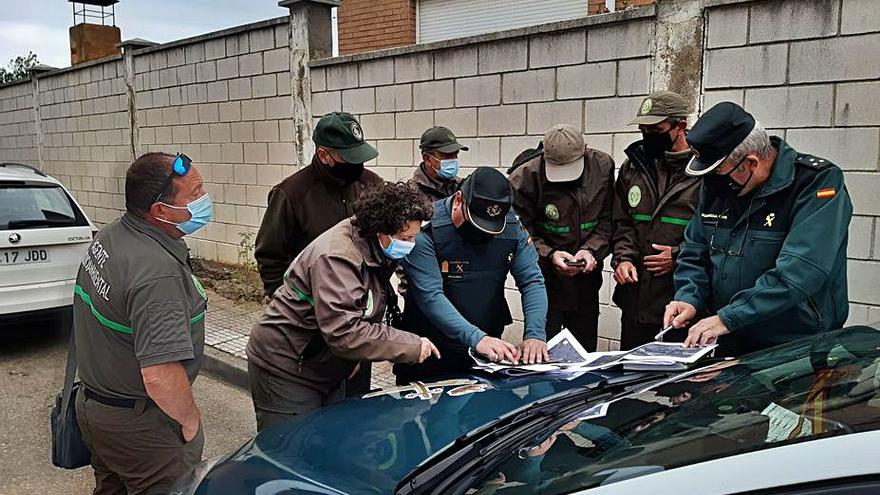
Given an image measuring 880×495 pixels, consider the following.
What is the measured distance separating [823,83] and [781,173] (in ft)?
5.35

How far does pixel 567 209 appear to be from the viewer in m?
3.75

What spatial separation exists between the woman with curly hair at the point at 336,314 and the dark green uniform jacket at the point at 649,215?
1.44m

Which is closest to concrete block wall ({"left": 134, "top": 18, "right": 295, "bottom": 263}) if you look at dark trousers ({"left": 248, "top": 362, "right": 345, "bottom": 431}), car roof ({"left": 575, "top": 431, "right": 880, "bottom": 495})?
dark trousers ({"left": 248, "top": 362, "right": 345, "bottom": 431})

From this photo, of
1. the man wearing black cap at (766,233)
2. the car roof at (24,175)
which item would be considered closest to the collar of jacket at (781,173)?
the man wearing black cap at (766,233)

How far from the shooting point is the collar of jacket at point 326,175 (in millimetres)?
3711

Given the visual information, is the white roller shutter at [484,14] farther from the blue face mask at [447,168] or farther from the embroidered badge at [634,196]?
the embroidered badge at [634,196]

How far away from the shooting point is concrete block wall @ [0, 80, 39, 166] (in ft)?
40.2

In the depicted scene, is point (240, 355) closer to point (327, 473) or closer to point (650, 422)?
point (327, 473)

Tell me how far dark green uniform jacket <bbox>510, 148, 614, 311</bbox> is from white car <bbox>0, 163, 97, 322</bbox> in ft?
12.9

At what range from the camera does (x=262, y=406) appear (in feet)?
9.12

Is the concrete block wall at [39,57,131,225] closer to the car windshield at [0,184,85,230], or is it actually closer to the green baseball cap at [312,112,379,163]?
the car windshield at [0,184,85,230]

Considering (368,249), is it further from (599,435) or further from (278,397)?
(599,435)

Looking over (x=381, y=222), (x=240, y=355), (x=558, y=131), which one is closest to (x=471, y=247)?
(x=381, y=222)

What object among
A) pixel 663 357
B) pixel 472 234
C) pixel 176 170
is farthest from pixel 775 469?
pixel 176 170
